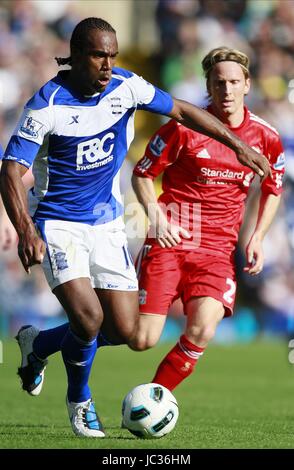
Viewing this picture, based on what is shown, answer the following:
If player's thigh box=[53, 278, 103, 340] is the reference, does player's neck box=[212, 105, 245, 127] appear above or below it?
above

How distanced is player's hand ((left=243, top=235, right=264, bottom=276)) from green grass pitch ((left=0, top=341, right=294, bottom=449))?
1166mm

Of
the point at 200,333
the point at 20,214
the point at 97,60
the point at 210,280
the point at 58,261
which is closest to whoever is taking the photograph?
the point at 20,214

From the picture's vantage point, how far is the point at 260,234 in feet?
26.0

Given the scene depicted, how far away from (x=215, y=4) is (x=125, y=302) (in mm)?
12549

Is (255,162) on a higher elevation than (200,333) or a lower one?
higher

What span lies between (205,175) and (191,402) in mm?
2835

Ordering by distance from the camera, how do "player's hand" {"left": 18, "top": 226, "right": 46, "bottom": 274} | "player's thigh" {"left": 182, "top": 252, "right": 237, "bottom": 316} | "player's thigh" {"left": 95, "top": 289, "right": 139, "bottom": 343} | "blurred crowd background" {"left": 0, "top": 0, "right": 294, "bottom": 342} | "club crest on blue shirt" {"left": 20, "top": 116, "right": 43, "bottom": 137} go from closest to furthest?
"player's hand" {"left": 18, "top": 226, "right": 46, "bottom": 274}, "club crest on blue shirt" {"left": 20, "top": 116, "right": 43, "bottom": 137}, "player's thigh" {"left": 95, "top": 289, "right": 139, "bottom": 343}, "player's thigh" {"left": 182, "top": 252, "right": 237, "bottom": 316}, "blurred crowd background" {"left": 0, "top": 0, "right": 294, "bottom": 342}

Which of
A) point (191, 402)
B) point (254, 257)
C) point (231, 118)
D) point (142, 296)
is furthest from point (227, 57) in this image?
point (191, 402)

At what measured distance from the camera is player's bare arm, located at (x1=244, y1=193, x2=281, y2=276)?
25.4 feet

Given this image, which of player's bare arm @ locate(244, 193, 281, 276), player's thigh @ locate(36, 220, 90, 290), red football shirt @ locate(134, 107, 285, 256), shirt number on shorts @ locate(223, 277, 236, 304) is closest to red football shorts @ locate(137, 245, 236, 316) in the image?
shirt number on shorts @ locate(223, 277, 236, 304)

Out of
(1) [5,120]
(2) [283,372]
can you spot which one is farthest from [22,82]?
(2) [283,372]

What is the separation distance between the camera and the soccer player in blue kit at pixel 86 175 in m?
6.48

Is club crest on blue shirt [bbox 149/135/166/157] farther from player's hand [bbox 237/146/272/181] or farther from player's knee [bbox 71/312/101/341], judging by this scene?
player's knee [bbox 71/312/101/341]

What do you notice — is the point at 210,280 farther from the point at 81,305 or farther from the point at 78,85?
the point at 78,85
